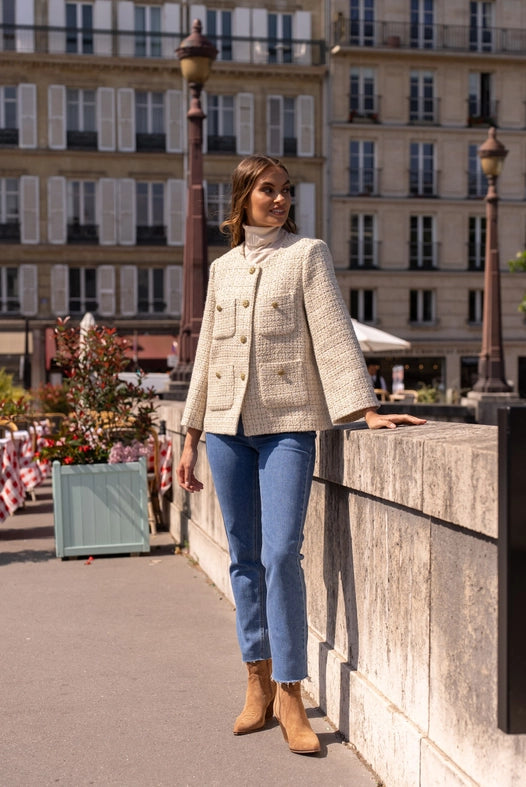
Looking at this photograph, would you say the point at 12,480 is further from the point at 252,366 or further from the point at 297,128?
the point at 297,128

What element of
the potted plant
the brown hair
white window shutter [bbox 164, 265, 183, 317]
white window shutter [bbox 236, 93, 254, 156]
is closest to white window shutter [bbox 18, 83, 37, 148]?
white window shutter [bbox 164, 265, 183, 317]

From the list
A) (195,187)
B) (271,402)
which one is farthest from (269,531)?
(195,187)

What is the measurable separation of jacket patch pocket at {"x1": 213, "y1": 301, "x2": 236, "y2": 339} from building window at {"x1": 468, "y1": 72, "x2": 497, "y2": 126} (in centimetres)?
4474

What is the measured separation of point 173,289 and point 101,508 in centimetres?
3409

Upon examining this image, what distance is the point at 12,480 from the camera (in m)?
10.1

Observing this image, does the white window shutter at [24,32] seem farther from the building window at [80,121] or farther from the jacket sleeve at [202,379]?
the jacket sleeve at [202,379]

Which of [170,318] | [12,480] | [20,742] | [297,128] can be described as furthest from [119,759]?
[297,128]

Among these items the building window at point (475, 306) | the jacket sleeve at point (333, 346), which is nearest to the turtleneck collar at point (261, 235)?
the jacket sleeve at point (333, 346)

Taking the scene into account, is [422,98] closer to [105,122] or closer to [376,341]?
[105,122]

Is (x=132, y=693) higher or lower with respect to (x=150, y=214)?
lower

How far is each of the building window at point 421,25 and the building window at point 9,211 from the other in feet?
56.1

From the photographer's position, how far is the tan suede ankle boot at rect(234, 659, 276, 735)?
4113 mm

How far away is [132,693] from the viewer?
15.4ft

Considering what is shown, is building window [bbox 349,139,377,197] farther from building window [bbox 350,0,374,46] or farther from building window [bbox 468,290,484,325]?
building window [bbox 468,290,484,325]
